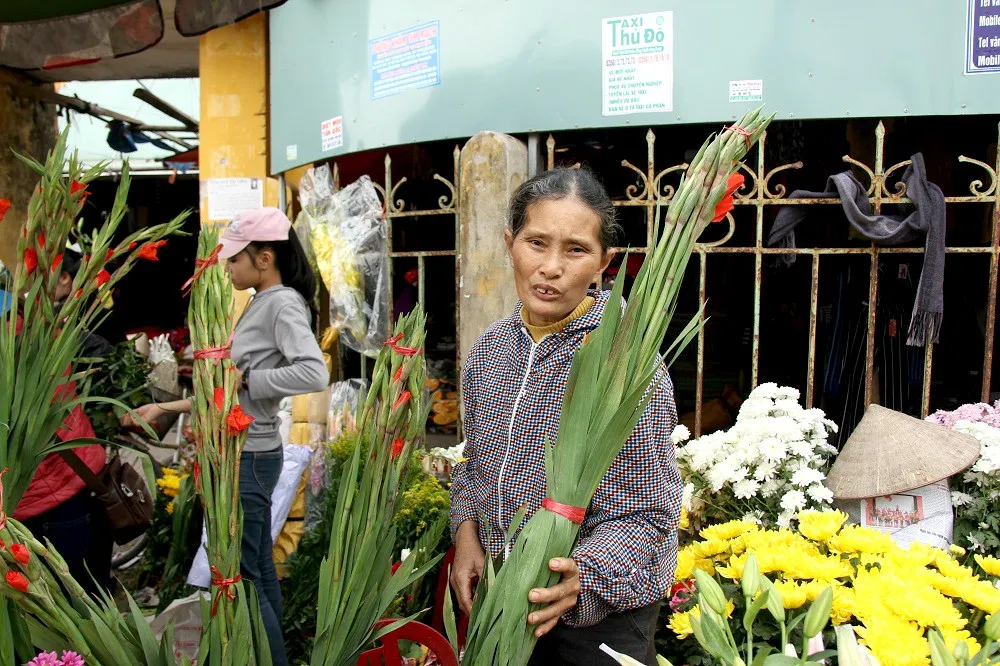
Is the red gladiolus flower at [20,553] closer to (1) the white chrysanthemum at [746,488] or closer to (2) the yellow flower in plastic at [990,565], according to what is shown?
(2) the yellow flower in plastic at [990,565]

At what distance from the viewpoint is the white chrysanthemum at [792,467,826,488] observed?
7.64ft

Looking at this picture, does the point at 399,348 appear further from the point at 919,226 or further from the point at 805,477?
the point at 919,226

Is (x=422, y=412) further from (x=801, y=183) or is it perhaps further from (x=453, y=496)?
(x=801, y=183)

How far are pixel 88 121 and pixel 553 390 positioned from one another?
8.00 m

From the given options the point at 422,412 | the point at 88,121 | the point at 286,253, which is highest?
the point at 88,121

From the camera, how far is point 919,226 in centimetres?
288

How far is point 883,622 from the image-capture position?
1165mm

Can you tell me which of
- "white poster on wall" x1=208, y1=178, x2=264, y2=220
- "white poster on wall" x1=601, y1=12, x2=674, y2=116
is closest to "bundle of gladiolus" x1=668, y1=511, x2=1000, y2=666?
"white poster on wall" x1=601, y1=12, x2=674, y2=116

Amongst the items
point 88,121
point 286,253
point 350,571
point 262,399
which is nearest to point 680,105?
point 286,253

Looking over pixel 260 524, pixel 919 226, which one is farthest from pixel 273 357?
pixel 919 226

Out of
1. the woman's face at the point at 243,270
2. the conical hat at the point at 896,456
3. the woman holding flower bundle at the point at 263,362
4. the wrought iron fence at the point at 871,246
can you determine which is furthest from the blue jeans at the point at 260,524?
the conical hat at the point at 896,456

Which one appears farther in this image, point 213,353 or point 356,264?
point 356,264

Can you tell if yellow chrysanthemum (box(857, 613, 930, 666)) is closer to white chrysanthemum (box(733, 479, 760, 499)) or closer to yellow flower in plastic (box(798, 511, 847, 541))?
yellow flower in plastic (box(798, 511, 847, 541))

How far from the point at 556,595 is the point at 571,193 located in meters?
0.67
